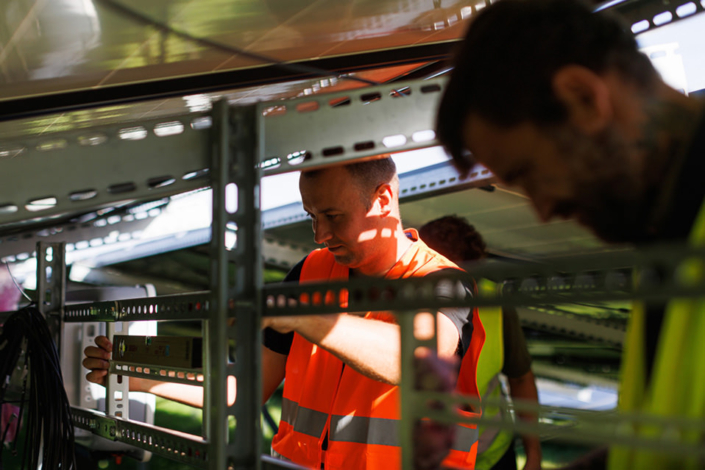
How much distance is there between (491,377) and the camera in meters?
1.99

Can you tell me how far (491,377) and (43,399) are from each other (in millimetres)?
1360

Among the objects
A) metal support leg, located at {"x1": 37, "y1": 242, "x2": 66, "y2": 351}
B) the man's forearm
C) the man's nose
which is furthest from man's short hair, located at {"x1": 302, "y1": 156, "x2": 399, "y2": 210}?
metal support leg, located at {"x1": 37, "y1": 242, "x2": 66, "y2": 351}

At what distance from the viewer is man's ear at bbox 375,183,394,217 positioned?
1.51 meters

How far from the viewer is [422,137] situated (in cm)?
101

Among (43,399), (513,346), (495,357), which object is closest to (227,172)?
(43,399)

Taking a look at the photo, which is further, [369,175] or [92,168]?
[369,175]

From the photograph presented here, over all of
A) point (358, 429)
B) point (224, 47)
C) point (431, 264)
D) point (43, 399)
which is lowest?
point (358, 429)

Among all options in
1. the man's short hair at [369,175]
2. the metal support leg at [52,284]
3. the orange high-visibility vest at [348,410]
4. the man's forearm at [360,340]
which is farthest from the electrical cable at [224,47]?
the metal support leg at [52,284]

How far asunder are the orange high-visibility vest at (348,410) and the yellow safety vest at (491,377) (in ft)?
1.54

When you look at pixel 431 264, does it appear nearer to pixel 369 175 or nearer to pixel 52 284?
pixel 369 175

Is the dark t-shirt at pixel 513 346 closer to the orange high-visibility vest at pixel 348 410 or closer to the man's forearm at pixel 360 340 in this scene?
the orange high-visibility vest at pixel 348 410

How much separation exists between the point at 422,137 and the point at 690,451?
65 cm

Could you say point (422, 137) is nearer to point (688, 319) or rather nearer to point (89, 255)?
→ point (688, 319)

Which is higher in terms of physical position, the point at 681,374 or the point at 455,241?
the point at 455,241
